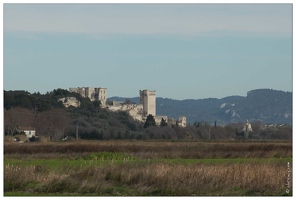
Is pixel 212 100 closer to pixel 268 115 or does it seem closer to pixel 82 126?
pixel 268 115

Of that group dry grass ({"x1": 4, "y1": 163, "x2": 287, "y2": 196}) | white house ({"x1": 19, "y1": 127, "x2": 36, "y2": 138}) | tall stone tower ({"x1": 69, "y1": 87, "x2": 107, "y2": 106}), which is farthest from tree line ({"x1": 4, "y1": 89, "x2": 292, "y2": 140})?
dry grass ({"x1": 4, "y1": 163, "x2": 287, "y2": 196})

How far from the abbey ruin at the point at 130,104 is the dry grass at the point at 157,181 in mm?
93143


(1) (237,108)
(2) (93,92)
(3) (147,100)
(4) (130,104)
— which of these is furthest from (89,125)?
(1) (237,108)

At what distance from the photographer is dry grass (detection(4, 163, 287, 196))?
54.9 ft

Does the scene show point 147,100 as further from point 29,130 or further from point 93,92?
point 29,130

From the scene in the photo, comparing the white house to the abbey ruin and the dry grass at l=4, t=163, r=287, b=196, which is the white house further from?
the dry grass at l=4, t=163, r=287, b=196

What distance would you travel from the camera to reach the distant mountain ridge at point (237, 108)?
145738 mm

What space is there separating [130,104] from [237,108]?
132ft

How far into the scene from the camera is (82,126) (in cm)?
9375

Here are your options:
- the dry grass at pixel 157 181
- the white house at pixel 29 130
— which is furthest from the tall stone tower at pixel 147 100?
the dry grass at pixel 157 181

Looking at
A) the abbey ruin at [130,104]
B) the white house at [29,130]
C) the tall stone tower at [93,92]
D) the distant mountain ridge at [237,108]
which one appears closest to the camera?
the white house at [29,130]

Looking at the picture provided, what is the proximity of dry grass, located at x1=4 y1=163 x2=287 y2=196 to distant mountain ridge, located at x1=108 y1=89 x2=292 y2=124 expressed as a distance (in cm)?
12260

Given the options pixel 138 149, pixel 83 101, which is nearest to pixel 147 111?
pixel 83 101

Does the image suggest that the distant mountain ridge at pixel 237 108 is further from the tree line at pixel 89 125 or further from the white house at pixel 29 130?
the white house at pixel 29 130
